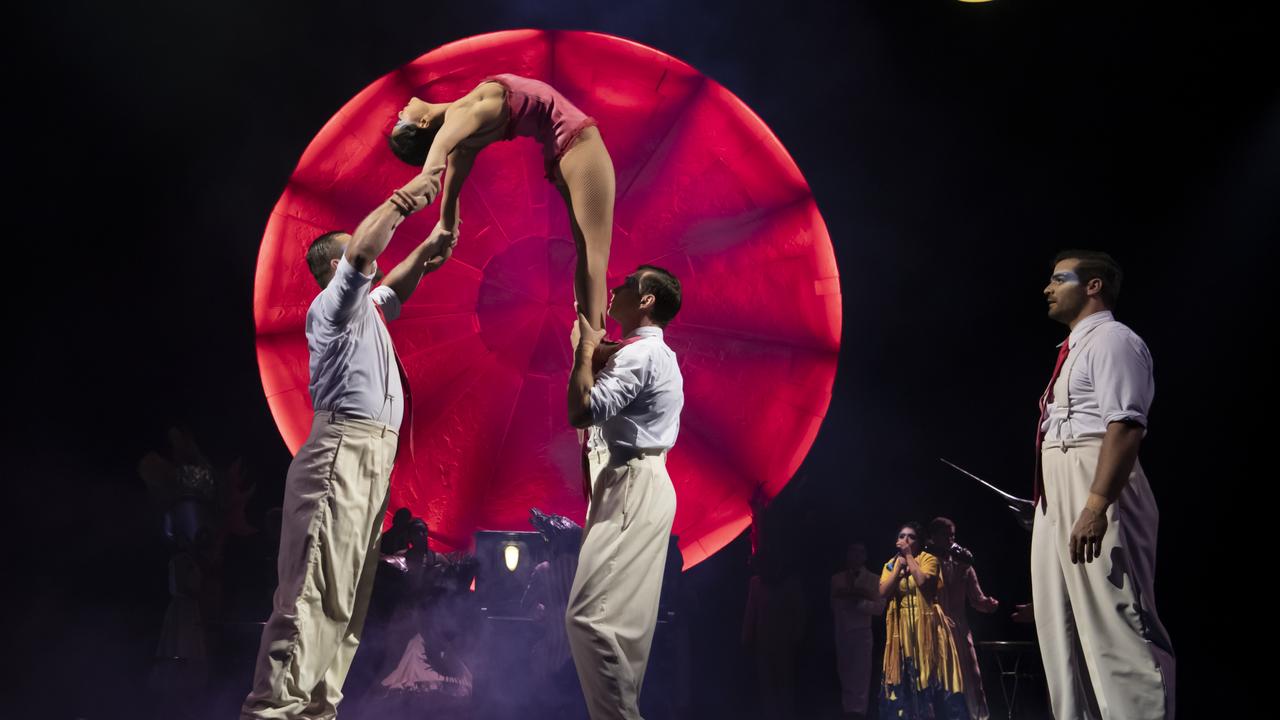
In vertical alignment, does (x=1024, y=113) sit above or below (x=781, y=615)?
above

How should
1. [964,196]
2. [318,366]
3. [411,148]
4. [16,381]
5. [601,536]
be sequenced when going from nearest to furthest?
[601,536] → [318,366] → [411,148] → [16,381] → [964,196]

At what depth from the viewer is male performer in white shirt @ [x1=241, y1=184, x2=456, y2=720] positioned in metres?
2.86

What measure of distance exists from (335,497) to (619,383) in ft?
3.23

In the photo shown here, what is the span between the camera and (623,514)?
2877 millimetres

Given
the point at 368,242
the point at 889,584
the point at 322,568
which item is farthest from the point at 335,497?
the point at 889,584

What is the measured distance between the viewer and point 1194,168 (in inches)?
254

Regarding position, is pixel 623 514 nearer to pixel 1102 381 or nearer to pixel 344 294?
pixel 344 294

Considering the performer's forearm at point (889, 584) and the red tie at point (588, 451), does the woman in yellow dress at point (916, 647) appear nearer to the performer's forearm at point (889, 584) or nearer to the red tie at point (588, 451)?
the performer's forearm at point (889, 584)

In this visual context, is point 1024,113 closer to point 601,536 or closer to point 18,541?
point 601,536

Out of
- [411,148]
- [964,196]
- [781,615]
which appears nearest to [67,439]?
[411,148]

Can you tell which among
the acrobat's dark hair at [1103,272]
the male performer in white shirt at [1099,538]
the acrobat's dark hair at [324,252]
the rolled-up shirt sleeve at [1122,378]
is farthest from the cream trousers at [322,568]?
the acrobat's dark hair at [1103,272]

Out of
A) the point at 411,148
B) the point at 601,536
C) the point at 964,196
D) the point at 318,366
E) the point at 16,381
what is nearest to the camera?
the point at 601,536

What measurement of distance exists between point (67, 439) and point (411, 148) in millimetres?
3933

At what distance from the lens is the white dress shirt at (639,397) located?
2.89m
